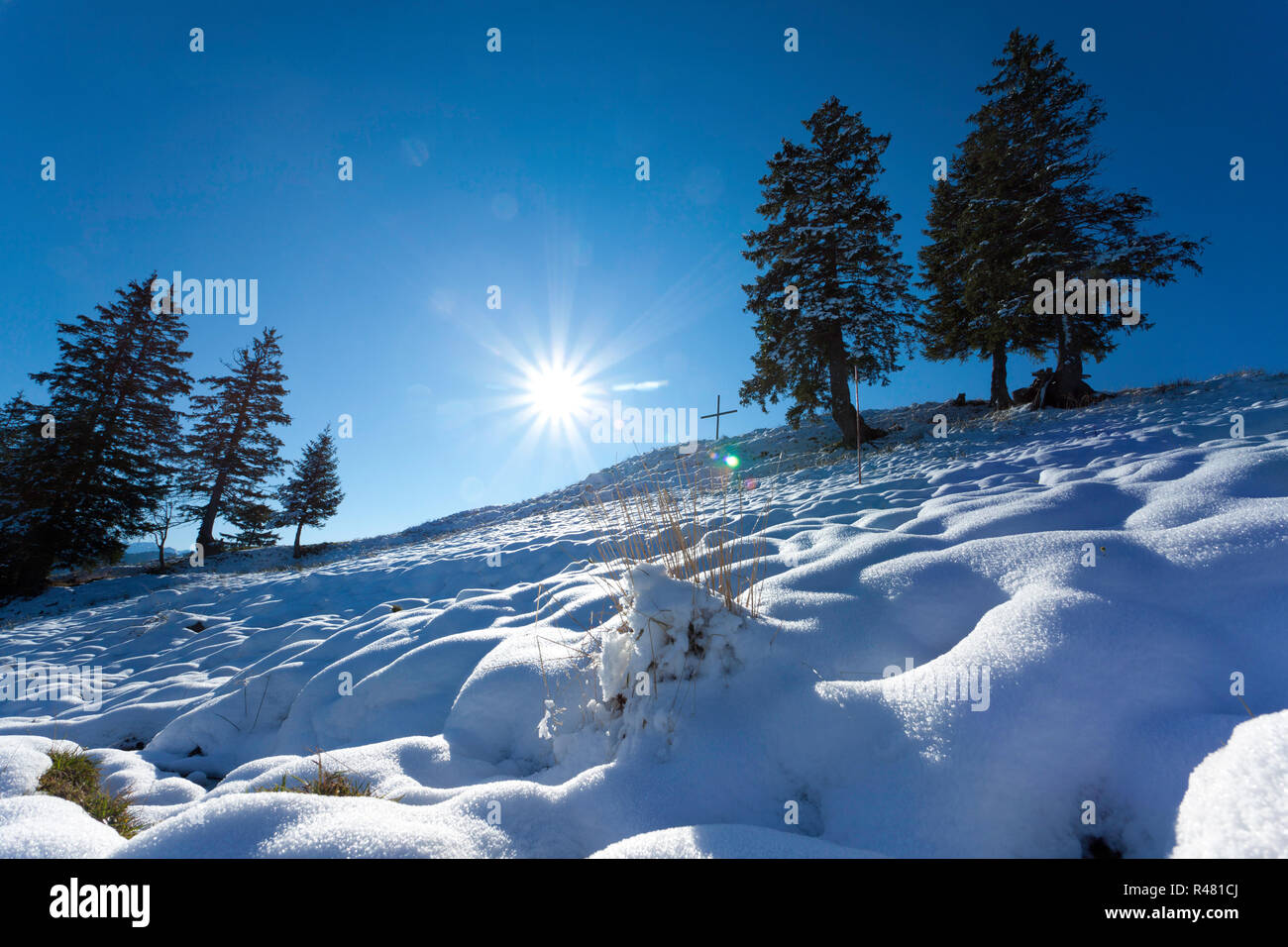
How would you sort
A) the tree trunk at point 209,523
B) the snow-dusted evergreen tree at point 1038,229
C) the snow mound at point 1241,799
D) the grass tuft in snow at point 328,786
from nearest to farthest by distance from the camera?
1. the snow mound at point 1241,799
2. the grass tuft in snow at point 328,786
3. the snow-dusted evergreen tree at point 1038,229
4. the tree trunk at point 209,523

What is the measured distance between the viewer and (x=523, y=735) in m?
2.04

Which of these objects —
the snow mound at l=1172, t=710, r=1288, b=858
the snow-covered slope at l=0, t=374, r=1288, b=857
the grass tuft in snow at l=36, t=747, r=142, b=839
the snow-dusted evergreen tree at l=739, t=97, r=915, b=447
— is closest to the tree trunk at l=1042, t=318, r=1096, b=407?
the snow-dusted evergreen tree at l=739, t=97, r=915, b=447

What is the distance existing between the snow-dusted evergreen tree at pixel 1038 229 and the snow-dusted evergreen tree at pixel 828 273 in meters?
2.09

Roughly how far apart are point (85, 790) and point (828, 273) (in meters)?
13.7

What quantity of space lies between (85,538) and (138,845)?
67.1 feet

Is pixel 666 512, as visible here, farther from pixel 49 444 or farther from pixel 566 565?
pixel 49 444

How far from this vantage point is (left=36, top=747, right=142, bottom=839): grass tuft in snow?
166cm

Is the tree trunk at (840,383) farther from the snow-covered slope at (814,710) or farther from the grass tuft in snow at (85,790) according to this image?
the grass tuft in snow at (85,790)

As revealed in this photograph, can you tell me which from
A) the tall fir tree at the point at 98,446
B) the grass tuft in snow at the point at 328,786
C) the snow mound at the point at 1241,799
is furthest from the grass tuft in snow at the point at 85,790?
the tall fir tree at the point at 98,446

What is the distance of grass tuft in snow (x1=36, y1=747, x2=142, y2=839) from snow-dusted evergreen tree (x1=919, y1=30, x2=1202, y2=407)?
48.8ft

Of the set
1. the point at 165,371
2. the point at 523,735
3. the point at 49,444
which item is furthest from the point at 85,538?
the point at 523,735

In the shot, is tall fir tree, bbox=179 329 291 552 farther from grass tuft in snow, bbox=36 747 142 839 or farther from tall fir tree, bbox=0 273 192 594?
grass tuft in snow, bbox=36 747 142 839

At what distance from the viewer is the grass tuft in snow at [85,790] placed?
166 cm
